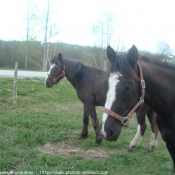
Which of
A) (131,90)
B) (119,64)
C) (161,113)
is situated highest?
(119,64)

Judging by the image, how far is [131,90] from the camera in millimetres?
2168

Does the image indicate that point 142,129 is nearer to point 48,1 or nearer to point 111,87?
point 111,87

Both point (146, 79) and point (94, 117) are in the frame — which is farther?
point (94, 117)

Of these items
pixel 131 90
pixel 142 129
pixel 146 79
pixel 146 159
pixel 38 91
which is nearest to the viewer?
pixel 131 90

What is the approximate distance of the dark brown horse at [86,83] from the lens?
491cm

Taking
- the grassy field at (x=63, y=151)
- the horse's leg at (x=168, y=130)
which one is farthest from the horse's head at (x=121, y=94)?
the grassy field at (x=63, y=151)

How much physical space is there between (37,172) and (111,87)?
203 centimetres

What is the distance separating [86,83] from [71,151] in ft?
5.80

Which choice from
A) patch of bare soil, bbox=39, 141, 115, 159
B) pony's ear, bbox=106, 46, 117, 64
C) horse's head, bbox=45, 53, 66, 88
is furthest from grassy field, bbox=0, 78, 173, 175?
pony's ear, bbox=106, 46, 117, 64

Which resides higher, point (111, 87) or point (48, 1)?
point (48, 1)

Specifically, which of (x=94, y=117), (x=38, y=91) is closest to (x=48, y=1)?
(x=38, y=91)

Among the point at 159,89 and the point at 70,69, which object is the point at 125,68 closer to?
the point at 159,89

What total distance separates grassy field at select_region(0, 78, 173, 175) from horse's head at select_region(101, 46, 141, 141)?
165 cm

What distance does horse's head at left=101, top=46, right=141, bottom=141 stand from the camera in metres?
2.15
